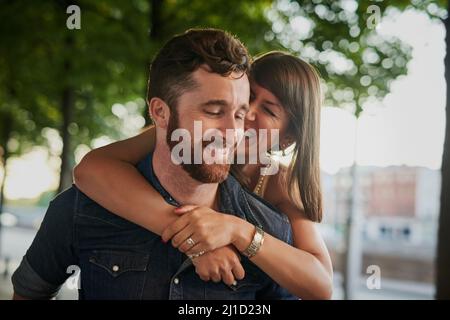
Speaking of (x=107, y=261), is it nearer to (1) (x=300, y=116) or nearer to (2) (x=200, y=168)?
(2) (x=200, y=168)

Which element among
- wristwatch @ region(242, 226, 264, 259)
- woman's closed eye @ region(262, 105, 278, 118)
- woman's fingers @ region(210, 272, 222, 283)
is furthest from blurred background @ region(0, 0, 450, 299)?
woman's fingers @ region(210, 272, 222, 283)

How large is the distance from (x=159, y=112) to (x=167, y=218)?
432mm

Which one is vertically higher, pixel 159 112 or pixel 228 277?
pixel 159 112

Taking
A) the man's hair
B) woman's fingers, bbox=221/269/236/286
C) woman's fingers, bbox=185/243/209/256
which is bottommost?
woman's fingers, bbox=221/269/236/286

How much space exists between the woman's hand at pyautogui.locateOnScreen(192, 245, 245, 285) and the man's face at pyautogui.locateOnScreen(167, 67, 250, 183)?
1.01 ft

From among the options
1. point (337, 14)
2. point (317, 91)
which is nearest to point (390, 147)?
point (317, 91)

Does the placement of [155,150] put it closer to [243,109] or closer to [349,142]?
[243,109]

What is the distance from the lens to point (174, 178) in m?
2.14

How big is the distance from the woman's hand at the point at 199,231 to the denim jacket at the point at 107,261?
96 millimetres

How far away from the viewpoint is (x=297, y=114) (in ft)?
7.41

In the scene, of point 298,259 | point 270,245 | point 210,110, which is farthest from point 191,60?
point 298,259

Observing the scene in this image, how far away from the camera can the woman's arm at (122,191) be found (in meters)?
2.01

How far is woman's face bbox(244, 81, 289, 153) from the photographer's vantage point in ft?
7.25

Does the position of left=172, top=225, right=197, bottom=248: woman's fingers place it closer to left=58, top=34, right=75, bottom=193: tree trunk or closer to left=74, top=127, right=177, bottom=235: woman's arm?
left=74, top=127, right=177, bottom=235: woman's arm
